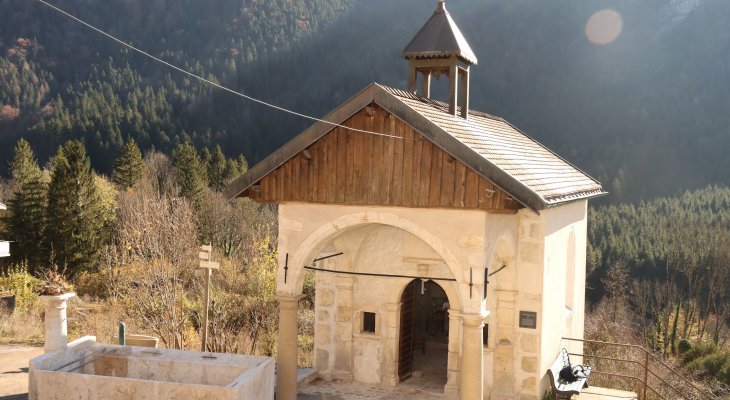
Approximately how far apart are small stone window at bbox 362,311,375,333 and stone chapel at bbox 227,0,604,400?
0.9 inches

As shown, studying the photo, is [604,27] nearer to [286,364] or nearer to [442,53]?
[442,53]

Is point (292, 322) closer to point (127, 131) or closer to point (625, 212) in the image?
point (625, 212)

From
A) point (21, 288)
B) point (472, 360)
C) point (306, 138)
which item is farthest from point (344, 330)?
point (21, 288)

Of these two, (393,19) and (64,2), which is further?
(393,19)

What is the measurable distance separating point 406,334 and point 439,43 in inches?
218

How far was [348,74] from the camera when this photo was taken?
94062 millimetres

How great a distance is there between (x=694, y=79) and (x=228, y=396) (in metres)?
88.3

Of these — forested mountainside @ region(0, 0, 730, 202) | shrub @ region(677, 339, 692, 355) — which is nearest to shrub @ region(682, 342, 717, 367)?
shrub @ region(677, 339, 692, 355)

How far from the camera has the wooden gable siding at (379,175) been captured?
1063 cm

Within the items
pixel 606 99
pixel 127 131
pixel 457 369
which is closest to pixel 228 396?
pixel 457 369

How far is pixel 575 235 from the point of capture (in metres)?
16.0

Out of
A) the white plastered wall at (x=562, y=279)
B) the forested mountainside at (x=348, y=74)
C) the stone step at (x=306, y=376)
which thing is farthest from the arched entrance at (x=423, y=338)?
the forested mountainside at (x=348, y=74)

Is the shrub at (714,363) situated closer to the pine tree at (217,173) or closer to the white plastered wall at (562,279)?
the white plastered wall at (562,279)

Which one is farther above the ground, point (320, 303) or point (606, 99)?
point (606, 99)
